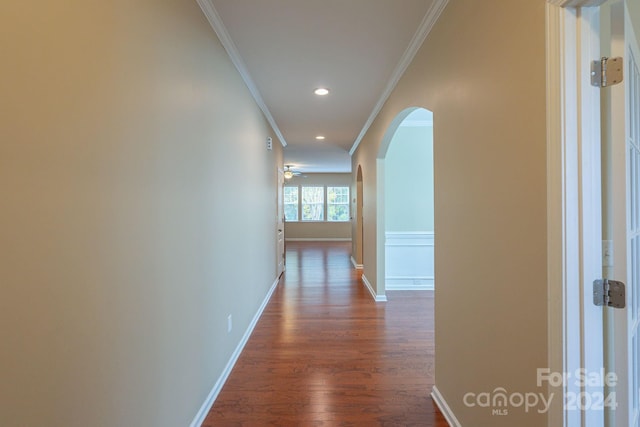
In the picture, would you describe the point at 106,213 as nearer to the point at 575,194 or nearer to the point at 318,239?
the point at 575,194

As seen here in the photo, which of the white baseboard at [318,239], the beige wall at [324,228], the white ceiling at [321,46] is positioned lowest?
the white baseboard at [318,239]

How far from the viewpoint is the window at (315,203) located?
37.3ft

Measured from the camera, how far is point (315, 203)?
11453mm

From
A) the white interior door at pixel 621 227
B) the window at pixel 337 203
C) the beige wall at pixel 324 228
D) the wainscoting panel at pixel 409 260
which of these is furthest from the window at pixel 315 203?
the white interior door at pixel 621 227

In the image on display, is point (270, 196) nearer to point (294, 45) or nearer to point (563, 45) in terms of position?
point (294, 45)

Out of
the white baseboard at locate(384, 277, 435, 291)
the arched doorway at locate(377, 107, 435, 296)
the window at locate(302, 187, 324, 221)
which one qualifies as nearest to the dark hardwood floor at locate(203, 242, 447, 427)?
the white baseboard at locate(384, 277, 435, 291)

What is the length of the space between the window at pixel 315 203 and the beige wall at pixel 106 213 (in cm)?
936

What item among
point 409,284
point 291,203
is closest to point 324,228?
point 291,203

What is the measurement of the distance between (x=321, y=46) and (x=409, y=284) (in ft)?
11.8

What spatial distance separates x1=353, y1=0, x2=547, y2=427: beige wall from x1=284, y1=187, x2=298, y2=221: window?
372 inches

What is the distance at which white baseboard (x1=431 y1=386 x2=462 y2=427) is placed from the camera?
1.72 m

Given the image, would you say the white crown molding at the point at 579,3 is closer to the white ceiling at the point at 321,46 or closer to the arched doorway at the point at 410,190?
the white ceiling at the point at 321,46

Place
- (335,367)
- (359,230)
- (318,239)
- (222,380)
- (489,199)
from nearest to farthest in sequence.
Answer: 1. (489,199)
2. (222,380)
3. (335,367)
4. (359,230)
5. (318,239)

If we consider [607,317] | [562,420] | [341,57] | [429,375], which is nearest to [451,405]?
[429,375]
